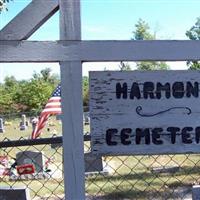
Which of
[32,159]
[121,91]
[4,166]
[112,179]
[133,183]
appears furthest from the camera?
[4,166]

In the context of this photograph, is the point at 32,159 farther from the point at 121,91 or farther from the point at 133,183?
the point at 121,91

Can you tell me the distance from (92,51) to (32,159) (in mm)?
7237

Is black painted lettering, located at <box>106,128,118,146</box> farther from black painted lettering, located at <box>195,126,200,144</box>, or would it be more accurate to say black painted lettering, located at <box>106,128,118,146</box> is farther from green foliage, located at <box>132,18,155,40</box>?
green foliage, located at <box>132,18,155,40</box>

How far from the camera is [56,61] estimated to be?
98.0 inches

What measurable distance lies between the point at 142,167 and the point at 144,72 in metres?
7.09

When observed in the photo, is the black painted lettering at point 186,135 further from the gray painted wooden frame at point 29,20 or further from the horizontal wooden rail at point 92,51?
the gray painted wooden frame at point 29,20

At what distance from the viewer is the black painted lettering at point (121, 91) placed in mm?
2551

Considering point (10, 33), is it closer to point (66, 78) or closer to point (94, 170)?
point (66, 78)

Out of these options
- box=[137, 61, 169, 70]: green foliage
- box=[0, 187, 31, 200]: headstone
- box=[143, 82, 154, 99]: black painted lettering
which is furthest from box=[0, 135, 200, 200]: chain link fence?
box=[143, 82, 154, 99]: black painted lettering

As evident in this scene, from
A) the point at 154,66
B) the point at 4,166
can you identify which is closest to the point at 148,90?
the point at 154,66

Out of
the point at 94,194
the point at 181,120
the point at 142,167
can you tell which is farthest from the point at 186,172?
the point at 181,120

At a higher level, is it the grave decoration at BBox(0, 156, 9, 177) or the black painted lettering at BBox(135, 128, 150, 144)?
the black painted lettering at BBox(135, 128, 150, 144)

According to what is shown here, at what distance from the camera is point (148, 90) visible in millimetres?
2562

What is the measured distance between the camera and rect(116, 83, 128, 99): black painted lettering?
2551 mm
